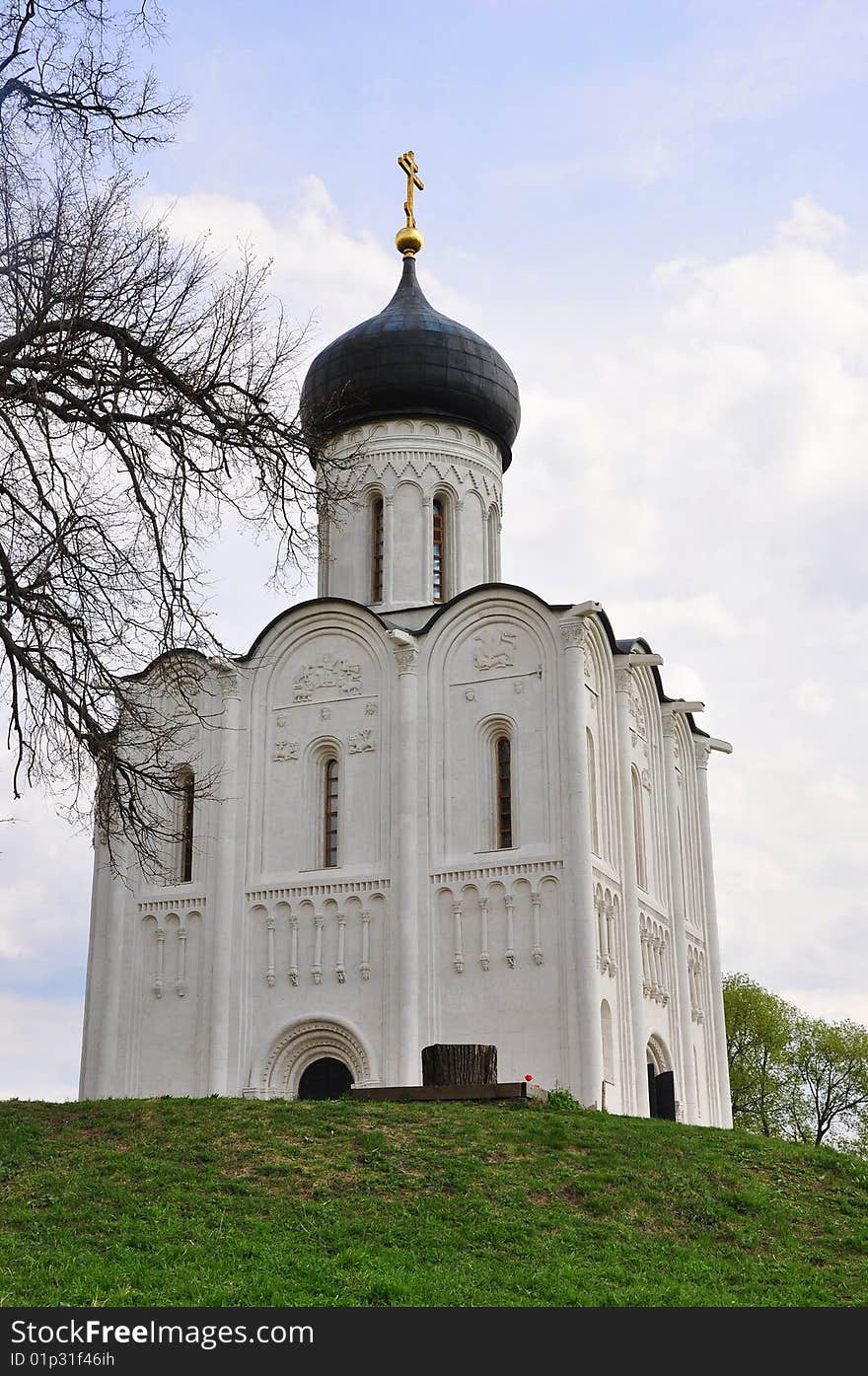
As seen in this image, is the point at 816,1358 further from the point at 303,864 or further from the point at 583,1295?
the point at 303,864

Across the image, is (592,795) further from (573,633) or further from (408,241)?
(408,241)

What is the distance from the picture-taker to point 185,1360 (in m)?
6.58

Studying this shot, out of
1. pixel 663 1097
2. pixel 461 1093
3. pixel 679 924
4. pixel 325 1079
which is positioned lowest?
pixel 461 1093

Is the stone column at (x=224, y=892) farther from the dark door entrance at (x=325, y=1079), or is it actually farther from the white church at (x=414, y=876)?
the dark door entrance at (x=325, y=1079)

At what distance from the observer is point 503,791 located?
19.6 m

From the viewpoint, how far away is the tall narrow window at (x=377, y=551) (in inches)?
899

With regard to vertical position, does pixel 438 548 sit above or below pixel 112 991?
above

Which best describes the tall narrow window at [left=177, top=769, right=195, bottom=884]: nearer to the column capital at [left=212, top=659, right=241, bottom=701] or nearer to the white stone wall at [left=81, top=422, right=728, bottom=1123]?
the white stone wall at [left=81, top=422, right=728, bottom=1123]

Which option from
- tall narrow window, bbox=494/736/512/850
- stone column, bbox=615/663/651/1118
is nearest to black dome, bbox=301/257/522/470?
stone column, bbox=615/663/651/1118

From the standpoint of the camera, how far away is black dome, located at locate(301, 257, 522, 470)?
76.1 feet

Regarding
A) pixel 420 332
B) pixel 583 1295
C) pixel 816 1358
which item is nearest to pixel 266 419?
pixel 583 1295

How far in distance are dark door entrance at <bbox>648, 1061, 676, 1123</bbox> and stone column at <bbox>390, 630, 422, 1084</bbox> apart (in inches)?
136

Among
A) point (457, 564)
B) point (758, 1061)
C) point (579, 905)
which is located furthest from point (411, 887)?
point (758, 1061)

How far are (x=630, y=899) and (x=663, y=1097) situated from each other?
2604 mm
